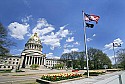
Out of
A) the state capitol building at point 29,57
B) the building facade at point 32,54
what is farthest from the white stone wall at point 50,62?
the building facade at point 32,54

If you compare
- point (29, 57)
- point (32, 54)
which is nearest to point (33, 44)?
point (32, 54)

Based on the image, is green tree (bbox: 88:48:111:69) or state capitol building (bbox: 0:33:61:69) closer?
green tree (bbox: 88:48:111:69)

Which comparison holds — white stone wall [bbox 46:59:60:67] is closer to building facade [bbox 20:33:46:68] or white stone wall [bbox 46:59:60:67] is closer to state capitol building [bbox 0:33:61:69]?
state capitol building [bbox 0:33:61:69]

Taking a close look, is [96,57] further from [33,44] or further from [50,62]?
[50,62]

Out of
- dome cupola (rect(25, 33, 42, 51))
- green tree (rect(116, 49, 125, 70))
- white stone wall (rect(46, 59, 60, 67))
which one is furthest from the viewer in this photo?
white stone wall (rect(46, 59, 60, 67))

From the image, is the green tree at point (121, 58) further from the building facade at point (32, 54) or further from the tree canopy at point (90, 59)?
the building facade at point (32, 54)

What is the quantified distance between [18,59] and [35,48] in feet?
64.3

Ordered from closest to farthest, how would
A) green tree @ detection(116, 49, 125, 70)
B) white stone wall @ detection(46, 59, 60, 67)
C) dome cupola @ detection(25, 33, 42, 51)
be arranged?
green tree @ detection(116, 49, 125, 70) < dome cupola @ detection(25, 33, 42, 51) < white stone wall @ detection(46, 59, 60, 67)

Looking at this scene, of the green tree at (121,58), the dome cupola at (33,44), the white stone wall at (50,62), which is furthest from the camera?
the white stone wall at (50,62)

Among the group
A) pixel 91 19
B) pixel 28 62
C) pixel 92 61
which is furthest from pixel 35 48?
pixel 91 19

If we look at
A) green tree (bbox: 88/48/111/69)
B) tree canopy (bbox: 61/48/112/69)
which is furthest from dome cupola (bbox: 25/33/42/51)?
green tree (bbox: 88/48/111/69)

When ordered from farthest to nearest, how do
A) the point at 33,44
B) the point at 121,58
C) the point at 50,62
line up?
the point at 50,62 < the point at 33,44 < the point at 121,58

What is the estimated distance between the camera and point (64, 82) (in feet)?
47.9

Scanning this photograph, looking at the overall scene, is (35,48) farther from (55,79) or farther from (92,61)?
(55,79)
